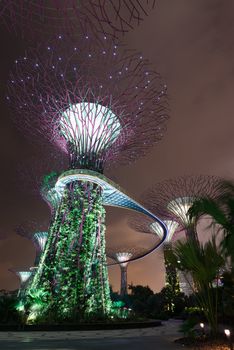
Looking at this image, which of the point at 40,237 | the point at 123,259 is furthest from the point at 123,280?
the point at 40,237

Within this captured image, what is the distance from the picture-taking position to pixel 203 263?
32.6 feet

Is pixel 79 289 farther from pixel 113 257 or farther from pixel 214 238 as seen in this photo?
pixel 113 257

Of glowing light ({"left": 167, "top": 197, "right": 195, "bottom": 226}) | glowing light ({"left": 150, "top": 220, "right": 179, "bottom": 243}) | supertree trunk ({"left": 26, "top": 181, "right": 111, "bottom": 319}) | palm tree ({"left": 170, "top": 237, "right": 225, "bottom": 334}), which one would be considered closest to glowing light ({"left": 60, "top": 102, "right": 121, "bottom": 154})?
supertree trunk ({"left": 26, "top": 181, "right": 111, "bottom": 319})

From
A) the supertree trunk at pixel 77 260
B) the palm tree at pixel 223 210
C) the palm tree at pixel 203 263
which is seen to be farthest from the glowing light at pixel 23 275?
the palm tree at pixel 223 210

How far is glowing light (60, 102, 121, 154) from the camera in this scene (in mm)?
21453

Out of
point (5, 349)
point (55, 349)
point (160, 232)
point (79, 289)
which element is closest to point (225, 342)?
point (55, 349)

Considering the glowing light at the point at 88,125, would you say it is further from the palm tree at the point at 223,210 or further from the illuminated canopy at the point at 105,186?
the palm tree at the point at 223,210

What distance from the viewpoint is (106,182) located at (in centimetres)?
2227

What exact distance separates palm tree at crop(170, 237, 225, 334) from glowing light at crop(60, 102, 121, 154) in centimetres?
1297

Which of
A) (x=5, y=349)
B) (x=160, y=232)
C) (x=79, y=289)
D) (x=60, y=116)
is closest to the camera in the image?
(x=5, y=349)

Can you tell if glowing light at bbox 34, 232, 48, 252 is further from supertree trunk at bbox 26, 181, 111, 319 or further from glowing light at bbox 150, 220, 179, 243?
supertree trunk at bbox 26, 181, 111, 319

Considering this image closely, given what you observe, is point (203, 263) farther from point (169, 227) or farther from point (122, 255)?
point (122, 255)

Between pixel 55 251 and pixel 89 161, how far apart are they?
6736 mm

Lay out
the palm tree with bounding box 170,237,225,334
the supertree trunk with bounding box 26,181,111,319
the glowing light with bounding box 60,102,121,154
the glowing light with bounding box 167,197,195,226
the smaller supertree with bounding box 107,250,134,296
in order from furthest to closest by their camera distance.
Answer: the smaller supertree with bounding box 107,250,134,296, the glowing light with bounding box 167,197,195,226, the glowing light with bounding box 60,102,121,154, the supertree trunk with bounding box 26,181,111,319, the palm tree with bounding box 170,237,225,334
